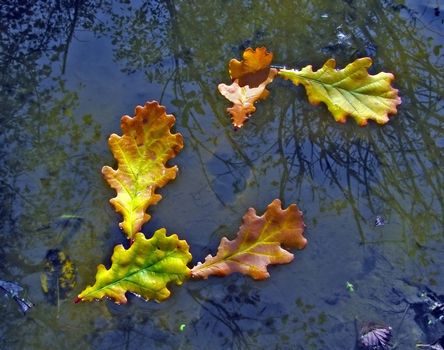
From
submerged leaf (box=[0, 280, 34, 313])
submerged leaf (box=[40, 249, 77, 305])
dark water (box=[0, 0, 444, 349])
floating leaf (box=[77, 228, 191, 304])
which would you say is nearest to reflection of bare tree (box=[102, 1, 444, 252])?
dark water (box=[0, 0, 444, 349])

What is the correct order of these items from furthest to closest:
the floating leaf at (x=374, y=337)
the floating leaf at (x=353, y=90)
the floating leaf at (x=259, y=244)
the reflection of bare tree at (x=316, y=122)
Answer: the floating leaf at (x=353, y=90) → the reflection of bare tree at (x=316, y=122) → the floating leaf at (x=259, y=244) → the floating leaf at (x=374, y=337)

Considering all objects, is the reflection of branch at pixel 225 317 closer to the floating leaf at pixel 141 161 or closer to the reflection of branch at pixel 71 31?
the floating leaf at pixel 141 161

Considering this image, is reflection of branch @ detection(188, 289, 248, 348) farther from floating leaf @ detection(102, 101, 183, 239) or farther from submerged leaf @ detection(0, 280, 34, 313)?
submerged leaf @ detection(0, 280, 34, 313)

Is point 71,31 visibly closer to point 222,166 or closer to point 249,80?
point 249,80

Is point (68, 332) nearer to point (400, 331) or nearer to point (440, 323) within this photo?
point (400, 331)

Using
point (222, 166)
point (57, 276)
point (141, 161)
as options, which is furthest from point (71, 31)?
point (57, 276)

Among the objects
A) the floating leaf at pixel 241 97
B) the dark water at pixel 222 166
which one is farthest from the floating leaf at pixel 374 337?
the floating leaf at pixel 241 97

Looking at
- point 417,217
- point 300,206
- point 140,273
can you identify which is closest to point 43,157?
point 140,273
